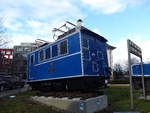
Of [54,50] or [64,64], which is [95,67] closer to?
[64,64]

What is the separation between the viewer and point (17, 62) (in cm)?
5188

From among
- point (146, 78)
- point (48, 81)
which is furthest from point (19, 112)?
point (146, 78)

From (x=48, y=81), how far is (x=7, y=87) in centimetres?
1038

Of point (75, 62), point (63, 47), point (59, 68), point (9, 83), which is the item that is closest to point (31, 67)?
point (59, 68)

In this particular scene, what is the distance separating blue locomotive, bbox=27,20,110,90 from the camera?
872 cm

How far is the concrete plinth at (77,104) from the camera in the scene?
725 cm

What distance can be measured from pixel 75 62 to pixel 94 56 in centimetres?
122

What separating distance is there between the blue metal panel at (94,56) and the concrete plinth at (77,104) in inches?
54.3

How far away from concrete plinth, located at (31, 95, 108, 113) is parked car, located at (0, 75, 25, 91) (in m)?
11.3

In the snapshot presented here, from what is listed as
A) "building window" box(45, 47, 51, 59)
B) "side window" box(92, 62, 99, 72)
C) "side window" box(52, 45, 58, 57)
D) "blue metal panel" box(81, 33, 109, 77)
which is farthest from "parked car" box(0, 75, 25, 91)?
"side window" box(92, 62, 99, 72)

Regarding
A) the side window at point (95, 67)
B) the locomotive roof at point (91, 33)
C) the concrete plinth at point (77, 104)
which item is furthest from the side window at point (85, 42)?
the concrete plinth at point (77, 104)

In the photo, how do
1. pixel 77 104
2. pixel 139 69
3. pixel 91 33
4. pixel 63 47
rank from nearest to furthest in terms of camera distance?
pixel 77 104, pixel 91 33, pixel 63 47, pixel 139 69

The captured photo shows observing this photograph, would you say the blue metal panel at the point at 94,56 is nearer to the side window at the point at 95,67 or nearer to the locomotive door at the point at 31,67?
the side window at the point at 95,67

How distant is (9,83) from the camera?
20031mm
